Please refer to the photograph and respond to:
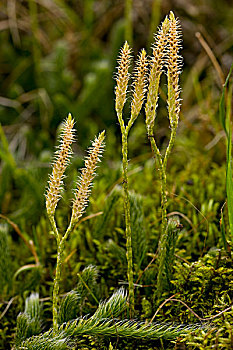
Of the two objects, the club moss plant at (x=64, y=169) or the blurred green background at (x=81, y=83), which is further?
the blurred green background at (x=81, y=83)

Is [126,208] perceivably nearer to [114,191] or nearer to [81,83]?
[114,191]

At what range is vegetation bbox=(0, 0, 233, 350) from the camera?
0.82 m

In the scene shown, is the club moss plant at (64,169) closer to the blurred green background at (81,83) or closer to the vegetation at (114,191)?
the vegetation at (114,191)

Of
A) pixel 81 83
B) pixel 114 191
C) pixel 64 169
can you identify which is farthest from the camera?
pixel 81 83

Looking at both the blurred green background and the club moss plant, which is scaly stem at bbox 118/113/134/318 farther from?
the blurred green background

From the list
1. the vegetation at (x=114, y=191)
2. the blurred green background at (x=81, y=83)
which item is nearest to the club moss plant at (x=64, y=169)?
the vegetation at (x=114, y=191)

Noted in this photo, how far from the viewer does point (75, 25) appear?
2.46 meters

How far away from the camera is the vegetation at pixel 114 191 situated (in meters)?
0.82

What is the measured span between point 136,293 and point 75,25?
1873mm

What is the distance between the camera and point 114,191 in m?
1.27

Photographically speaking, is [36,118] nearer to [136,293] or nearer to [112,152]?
[112,152]

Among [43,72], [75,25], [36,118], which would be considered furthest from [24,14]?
[36,118]

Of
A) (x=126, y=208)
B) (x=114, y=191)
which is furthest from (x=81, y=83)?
(x=126, y=208)

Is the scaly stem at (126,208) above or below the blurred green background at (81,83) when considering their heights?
below
